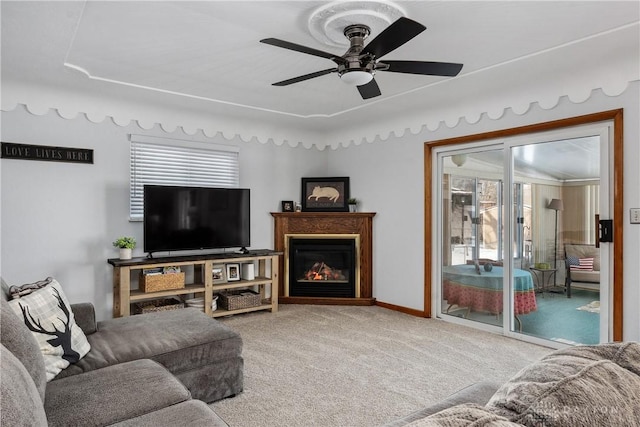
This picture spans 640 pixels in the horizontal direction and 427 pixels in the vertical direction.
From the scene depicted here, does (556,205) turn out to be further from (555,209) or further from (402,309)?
(402,309)

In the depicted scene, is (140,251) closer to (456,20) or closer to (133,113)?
(133,113)

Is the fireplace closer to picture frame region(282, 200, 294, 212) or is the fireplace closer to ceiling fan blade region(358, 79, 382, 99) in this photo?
picture frame region(282, 200, 294, 212)

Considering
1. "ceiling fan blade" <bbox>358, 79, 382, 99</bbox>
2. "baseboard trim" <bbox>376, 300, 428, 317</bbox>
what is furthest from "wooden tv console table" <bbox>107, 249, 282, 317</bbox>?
"ceiling fan blade" <bbox>358, 79, 382, 99</bbox>

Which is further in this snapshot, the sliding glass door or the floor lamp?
the floor lamp

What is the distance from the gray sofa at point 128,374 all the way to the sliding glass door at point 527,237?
2724 mm

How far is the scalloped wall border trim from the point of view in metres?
3.47

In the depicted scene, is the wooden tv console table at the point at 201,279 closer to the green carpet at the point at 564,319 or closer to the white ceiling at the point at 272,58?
the white ceiling at the point at 272,58

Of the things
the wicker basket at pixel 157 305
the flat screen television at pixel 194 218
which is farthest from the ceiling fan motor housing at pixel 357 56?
the wicker basket at pixel 157 305

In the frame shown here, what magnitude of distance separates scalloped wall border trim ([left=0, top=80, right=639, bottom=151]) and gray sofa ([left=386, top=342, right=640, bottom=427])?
3143 millimetres

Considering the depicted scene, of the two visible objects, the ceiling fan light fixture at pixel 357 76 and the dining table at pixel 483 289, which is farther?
the dining table at pixel 483 289

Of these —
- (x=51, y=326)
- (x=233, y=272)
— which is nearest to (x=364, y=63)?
(x=51, y=326)

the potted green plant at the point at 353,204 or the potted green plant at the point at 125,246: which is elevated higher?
the potted green plant at the point at 353,204

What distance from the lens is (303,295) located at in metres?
5.16

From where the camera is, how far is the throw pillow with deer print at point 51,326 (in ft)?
6.27
